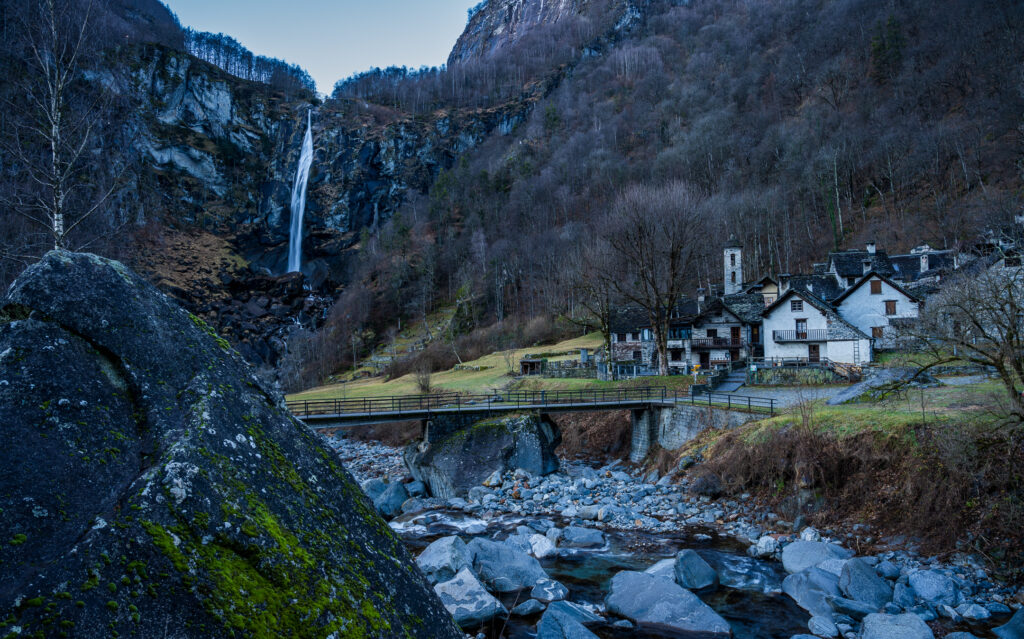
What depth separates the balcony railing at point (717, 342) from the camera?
1788 inches

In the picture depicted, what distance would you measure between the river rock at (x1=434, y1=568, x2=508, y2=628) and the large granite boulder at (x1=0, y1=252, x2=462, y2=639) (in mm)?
8989

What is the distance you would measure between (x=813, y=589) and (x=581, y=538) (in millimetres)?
7312

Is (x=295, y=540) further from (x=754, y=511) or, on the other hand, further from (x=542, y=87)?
(x=542, y=87)

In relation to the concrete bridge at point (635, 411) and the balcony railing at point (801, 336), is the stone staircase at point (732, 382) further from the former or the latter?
the balcony railing at point (801, 336)

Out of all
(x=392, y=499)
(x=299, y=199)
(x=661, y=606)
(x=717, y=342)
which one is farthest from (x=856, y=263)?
(x=299, y=199)

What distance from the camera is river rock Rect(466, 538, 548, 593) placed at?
14.4 meters

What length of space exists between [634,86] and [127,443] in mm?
168324

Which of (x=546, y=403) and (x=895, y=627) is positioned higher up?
(x=546, y=403)

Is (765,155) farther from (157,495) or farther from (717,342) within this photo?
(157,495)

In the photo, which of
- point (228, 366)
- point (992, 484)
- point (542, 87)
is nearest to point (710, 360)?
point (992, 484)

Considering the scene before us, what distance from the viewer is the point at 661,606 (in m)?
12.4

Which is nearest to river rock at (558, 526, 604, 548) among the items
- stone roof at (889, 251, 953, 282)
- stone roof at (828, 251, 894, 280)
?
stone roof at (828, 251, 894, 280)

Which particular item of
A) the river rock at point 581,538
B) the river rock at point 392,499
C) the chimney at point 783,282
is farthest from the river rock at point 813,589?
the chimney at point 783,282

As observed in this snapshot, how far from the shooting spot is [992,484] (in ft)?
48.6
